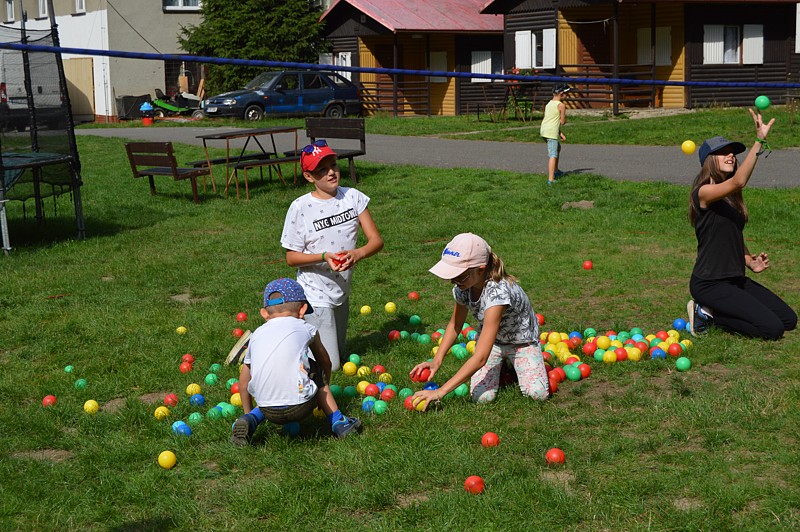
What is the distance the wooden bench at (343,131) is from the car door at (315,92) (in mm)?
14244

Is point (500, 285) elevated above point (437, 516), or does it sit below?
above

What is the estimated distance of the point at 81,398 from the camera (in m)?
6.36

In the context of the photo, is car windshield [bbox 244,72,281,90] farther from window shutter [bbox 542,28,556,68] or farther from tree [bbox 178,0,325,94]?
window shutter [bbox 542,28,556,68]

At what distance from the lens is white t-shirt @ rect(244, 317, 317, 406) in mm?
5121

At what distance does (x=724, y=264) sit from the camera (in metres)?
7.16

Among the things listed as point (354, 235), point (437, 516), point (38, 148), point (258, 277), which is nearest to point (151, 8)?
point (38, 148)

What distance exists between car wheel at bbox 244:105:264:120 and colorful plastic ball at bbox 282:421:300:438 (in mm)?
25487

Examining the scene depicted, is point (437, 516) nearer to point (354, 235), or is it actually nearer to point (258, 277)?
point (354, 235)

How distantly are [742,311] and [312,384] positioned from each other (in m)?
3.46

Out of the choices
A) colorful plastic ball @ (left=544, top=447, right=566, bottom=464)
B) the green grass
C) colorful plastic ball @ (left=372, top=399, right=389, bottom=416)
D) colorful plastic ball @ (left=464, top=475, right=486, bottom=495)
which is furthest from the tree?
colorful plastic ball @ (left=464, top=475, right=486, bottom=495)

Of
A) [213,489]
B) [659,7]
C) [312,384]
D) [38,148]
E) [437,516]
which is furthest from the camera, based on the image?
[659,7]

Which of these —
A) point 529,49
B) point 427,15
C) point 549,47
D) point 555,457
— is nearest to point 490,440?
point 555,457

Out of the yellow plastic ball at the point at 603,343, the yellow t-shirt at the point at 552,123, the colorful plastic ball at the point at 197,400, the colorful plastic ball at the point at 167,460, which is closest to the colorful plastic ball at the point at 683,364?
the yellow plastic ball at the point at 603,343

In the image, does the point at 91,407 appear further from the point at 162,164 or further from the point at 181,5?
the point at 181,5
